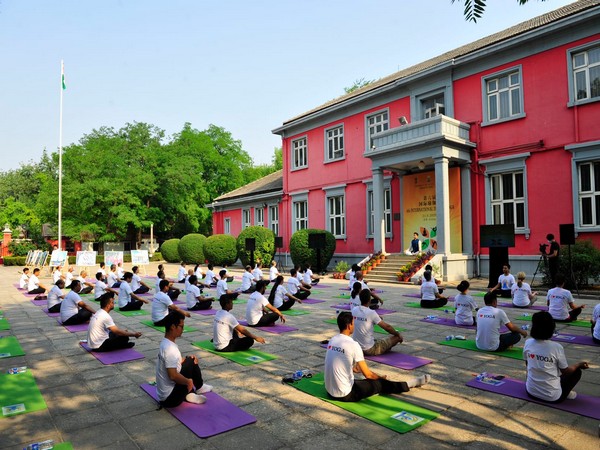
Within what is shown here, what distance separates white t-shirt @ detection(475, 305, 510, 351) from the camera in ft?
23.6

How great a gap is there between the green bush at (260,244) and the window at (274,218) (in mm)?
4008

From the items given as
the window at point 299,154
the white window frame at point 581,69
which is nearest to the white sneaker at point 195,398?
the white window frame at point 581,69

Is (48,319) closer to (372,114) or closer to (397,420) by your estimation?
(397,420)

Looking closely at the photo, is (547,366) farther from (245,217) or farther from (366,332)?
(245,217)

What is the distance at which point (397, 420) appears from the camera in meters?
4.55

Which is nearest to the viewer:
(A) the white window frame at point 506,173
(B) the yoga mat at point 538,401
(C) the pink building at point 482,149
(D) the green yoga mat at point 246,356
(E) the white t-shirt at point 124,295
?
(B) the yoga mat at point 538,401

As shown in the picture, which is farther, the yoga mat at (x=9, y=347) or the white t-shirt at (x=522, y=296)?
the white t-shirt at (x=522, y=296)

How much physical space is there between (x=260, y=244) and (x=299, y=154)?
695 cm

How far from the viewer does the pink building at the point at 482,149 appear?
15492 mm

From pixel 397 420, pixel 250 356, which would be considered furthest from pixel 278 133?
pixel 397 420

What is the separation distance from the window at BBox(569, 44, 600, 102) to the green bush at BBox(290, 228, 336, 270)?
42.7 feet

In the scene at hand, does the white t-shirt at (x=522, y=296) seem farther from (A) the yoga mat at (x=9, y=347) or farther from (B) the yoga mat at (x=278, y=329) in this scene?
(A) the yoga mat at (x=9, y=347)

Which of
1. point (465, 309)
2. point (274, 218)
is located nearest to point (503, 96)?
point (465, 309)

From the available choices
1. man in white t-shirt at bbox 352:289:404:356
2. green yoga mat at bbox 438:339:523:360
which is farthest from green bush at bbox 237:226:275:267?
man in white t-shirt at bbox 352:289:404:356
